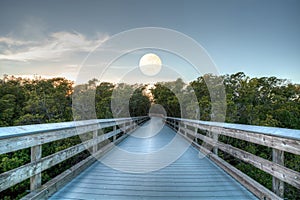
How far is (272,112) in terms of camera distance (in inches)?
475

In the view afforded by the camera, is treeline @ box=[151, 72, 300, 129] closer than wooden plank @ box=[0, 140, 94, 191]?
No

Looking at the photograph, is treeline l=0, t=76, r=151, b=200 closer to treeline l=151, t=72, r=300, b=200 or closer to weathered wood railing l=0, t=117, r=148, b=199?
weathered wood railing l=0, t=117, r=148, b=199

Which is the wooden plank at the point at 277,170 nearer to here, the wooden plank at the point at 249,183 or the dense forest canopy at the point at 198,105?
the wooden plank at the point at 249,183

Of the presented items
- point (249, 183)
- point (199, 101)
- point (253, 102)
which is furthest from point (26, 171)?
point (253, 102)

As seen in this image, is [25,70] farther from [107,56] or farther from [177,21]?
[177,21]

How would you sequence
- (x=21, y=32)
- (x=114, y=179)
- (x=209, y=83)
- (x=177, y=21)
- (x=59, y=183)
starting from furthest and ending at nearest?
(x=209, y=83)
(x=21, y=32)
(x=177, y=21)
(x=114, y=179)
(x=59, y=183)

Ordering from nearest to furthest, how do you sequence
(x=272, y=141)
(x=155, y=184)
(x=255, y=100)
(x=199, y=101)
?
(x=272, y=141)
(x=155, y=184)
(x=255, y=100)
(x=199, y=101)

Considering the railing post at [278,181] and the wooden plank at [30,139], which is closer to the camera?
the wooden plank at [30,139]

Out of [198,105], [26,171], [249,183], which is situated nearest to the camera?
[26,171]

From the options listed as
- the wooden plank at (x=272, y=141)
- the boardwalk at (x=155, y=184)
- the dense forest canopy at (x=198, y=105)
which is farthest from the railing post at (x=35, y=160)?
the dense forest canopy at (x=198, y=105)

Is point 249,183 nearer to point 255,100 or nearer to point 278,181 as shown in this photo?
point 278,181

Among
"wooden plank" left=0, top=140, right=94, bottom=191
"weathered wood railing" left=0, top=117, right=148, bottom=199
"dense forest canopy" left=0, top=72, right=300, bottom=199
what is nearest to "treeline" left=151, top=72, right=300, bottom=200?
"dense forest canopy" left=0, top=72, right=300, bottom=199

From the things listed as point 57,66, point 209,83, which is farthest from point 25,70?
point 209,83

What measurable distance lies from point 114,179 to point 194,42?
10.1m
